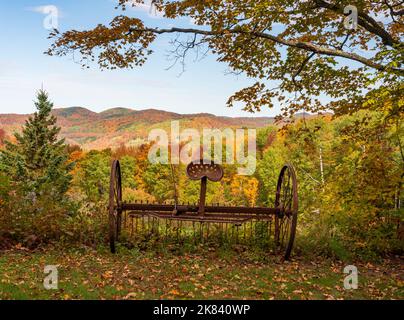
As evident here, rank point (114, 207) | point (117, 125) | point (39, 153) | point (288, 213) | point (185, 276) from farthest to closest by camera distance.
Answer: point (117, 125)
point (39, 153)
point (114, 207)
point (288, 213)
point (185, 276)

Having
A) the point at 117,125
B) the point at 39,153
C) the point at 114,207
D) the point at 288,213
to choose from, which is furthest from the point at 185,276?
the point at 117,125

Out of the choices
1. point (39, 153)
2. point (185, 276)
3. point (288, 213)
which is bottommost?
point (185, 276)

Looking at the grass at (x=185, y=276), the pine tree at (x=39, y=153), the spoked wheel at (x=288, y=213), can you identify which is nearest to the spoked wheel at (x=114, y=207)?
the grass at (x=185, y=276)

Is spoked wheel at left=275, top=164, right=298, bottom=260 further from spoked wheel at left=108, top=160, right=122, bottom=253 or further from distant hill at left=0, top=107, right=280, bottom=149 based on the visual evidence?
distant hill at left=0, top=107, right=280, bottom=149

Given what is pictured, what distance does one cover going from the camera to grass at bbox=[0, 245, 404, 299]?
22.4ft

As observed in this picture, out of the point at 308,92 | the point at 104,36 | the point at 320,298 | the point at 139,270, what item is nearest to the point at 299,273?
the point at 320,298

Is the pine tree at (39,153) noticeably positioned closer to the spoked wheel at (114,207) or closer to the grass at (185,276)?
the spoked wheel at (114,207)

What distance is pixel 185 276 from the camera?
7.90 m

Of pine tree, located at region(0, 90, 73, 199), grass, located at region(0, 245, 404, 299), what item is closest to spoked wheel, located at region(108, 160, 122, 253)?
grass, located at region(0, 245, 404, 299)

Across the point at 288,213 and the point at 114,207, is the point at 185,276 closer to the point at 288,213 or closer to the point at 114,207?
the point at 114,207

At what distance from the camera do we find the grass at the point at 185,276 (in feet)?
22.4

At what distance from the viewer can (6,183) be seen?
1076 centimetres

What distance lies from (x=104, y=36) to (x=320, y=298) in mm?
8681

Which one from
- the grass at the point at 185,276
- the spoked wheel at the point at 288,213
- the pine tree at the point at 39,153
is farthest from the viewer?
the pine tree at the point at 39,153
